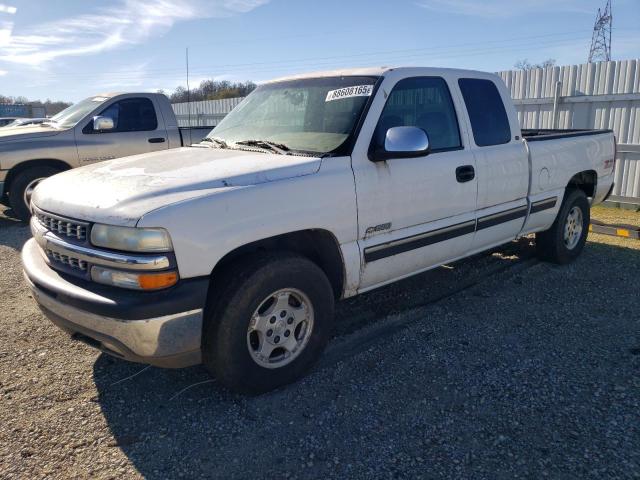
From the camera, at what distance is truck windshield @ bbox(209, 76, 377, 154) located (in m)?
3.68

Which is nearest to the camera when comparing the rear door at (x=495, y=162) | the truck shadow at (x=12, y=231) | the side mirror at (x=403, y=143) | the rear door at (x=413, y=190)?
the side mirror at (x=403, y=143)

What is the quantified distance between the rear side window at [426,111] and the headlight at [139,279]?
6.07 feet

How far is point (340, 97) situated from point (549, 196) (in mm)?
2728

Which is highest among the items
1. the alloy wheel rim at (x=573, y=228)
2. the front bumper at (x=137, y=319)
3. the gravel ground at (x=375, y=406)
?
the front bumper at (x=137, y=319)

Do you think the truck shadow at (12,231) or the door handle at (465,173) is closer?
the door handle at (465,173)

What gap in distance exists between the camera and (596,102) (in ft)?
32.6

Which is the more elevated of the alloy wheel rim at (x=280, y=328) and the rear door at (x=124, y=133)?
the rear door at (x=124, y=133)

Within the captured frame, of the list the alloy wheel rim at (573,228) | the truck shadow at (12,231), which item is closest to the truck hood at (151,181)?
the alloy wheel rim at (573,228)

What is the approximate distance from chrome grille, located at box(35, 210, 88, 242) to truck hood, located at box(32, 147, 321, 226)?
0.05 metres

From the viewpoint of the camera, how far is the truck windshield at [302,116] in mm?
3682

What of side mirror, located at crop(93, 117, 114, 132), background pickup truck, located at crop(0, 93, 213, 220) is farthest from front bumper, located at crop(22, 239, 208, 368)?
side mirror, located at crop(93, 117, 114, 132)

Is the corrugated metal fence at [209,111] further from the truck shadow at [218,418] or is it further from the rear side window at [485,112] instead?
the truck shadow at [218,418]

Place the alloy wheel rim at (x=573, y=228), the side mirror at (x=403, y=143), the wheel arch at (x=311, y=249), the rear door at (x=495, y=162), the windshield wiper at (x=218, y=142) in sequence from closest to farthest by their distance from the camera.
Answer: the wheel arch at (x=311, y=249) → the side mirror at (x=403, y=143) → the windshield wiper at (x=218, y=142) → the rear door at (x=495, y=162) → the alloy wheel rim at (x=573, y=228)

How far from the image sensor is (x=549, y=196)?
5.36m
